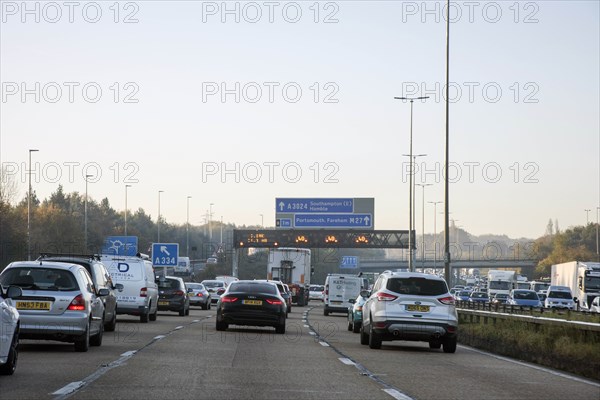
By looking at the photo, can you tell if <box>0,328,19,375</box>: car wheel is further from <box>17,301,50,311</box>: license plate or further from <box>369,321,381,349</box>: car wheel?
<box>369,321,381,349</box>: car wheel

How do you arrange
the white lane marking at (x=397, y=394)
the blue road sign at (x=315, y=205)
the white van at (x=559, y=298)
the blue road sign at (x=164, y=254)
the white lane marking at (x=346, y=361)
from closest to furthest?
the white lane marking at (x=397, y=394), the white lane marking at (x=346, y=361), the white van at (x=559, y=298), the blue road sign at (x=164, y=254), the blue road sign at (x=315, y=205)

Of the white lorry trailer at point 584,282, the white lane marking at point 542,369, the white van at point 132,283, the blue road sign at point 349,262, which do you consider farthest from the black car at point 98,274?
the blue road sign at point 349,262

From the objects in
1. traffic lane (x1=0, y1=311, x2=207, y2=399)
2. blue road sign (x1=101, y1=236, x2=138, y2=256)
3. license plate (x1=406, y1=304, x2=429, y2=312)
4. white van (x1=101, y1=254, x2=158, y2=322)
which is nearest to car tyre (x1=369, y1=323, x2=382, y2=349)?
license plate (x1=406, y1=304, x2=429, y2=312)

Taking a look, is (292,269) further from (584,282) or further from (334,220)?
(584,282)

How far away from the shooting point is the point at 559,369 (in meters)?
20.8

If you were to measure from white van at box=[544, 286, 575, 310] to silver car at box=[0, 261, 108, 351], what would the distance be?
4981cm

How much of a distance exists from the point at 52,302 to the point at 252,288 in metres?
11.4

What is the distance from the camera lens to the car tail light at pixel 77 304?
2091cm

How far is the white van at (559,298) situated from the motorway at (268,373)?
42970mm

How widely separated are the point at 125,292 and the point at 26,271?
15.8 metres

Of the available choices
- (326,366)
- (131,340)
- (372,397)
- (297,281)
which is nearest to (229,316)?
(131,340)

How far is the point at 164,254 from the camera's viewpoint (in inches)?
2968

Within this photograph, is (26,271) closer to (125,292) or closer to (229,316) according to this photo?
(229,316)

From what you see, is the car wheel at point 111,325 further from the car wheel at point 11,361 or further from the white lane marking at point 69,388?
the white lane marking at point 69,388
